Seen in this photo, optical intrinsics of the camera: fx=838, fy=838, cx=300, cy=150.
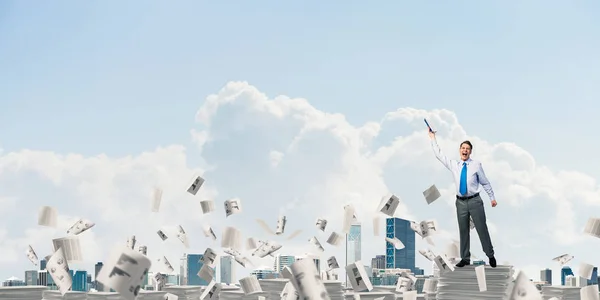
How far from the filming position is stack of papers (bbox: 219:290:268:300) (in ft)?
50.3

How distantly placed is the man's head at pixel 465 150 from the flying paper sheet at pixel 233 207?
6.53 metres

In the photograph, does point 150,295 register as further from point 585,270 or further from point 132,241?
point 585,270

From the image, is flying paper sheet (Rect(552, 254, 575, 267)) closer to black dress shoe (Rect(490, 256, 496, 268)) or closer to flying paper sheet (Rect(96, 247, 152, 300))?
black dress shoe (Rect(490, 256, 496, 268))

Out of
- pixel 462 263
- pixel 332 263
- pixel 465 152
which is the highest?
pixel 465 152

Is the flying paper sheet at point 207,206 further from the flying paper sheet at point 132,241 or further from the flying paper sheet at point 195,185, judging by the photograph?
the flying paper sheet at point 132,241

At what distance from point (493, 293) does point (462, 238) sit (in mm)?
935

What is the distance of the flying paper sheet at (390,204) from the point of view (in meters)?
14.7

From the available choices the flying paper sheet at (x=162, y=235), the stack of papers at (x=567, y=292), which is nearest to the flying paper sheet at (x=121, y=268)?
the flying paper sheet at (x=162, y=235)

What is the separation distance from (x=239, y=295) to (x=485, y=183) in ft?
18.3

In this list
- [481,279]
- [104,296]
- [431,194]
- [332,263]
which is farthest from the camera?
[332,263]

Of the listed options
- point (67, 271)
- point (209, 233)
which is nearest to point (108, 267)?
point (67, 271)

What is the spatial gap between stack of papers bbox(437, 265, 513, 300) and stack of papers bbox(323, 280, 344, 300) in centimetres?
181

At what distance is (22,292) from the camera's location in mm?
14406

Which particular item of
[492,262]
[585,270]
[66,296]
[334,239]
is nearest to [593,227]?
[585,270]
